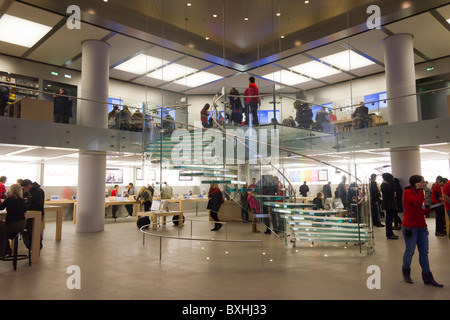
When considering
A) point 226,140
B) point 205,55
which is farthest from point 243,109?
point 205,55

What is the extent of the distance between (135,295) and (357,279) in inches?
131

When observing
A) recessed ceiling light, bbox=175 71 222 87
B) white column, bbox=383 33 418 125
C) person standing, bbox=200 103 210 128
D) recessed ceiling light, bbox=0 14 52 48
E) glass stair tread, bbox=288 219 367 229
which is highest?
recessed ceiling light, bbox=175 71 222 87

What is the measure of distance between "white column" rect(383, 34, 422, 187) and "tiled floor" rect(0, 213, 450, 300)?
2991 mm

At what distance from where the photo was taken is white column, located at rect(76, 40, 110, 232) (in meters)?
10.6

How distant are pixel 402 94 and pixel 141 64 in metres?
10.2

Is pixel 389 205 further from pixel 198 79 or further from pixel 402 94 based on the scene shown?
pixel 198 79

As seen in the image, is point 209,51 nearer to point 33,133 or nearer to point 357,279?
point 33,133

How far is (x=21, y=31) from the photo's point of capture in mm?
10711

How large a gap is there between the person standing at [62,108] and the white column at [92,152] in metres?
0.38

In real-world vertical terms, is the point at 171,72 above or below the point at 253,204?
above

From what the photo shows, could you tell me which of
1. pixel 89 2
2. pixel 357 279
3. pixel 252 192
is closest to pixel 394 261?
pixel 357 279

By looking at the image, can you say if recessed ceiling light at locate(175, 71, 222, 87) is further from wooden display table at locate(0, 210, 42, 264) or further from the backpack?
wooden display table at locate(0, 210, 42, 264)

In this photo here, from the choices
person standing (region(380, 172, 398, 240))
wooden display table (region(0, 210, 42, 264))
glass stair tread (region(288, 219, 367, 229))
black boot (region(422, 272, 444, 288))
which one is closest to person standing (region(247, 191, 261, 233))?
glass stair tread (region(288, 219, 367, 229))

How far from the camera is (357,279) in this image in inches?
196
